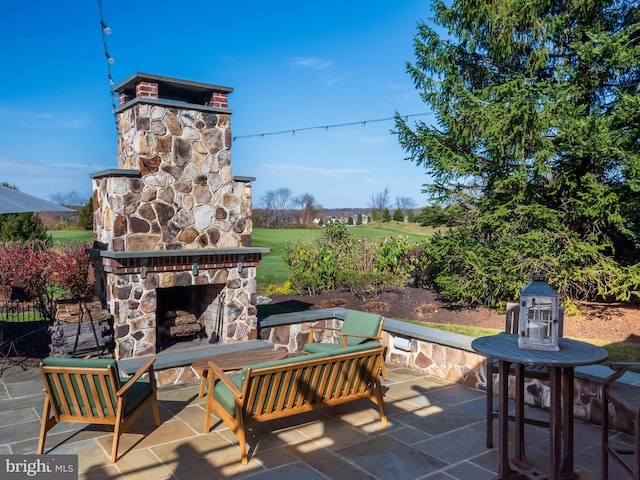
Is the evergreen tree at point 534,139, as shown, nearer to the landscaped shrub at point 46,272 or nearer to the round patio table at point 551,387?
the round patio table at point 551,387

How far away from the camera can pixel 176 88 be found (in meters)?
6.75

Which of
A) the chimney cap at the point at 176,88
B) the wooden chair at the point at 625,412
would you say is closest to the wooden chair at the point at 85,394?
the wooden chair at the point at 625,412

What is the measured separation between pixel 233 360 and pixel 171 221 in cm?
214

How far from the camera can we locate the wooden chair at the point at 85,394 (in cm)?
386

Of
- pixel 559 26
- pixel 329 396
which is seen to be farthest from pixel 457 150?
pixel 329 396

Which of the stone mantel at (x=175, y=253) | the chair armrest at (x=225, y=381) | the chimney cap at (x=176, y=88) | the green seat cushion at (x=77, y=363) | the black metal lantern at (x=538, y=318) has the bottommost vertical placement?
the chair armrest at (x=225, y=381)

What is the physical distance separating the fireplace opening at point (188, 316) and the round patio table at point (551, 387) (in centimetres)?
426

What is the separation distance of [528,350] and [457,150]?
7.66 metres

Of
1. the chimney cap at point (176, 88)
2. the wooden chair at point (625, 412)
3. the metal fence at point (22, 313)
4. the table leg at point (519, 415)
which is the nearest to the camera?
the wooden chair at point (625, 412)

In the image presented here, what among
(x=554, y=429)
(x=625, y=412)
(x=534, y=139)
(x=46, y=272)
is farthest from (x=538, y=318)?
(x=46, y=272)

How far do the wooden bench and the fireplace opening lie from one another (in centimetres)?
238

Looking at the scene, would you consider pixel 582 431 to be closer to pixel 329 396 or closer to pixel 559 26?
pixel 329 396

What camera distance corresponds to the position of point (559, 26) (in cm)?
959

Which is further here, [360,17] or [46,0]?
[360,17]
